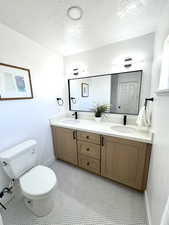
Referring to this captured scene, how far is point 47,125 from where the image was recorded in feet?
6.54

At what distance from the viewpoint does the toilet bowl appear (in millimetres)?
1081

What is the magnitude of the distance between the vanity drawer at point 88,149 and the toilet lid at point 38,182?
63cm

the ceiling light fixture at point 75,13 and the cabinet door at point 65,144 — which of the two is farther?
the cabinet door at point 65,144

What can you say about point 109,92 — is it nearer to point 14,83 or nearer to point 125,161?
point 125,161

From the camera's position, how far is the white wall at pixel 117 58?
155 cm

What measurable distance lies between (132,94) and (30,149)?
5.93ft

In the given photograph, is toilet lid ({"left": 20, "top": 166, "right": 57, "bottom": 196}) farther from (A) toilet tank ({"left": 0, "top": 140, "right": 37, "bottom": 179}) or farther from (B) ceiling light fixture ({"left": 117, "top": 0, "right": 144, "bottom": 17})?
(B) ceiling light fixture ({"left": 117, "top": 0, "right": 144, "bottom": 17})

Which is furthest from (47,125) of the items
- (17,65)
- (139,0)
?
(139,0)

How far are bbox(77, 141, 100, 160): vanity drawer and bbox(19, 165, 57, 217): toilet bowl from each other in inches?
24.9

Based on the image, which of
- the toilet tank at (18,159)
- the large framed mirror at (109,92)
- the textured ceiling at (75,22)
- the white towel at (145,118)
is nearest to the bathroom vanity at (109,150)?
the white towel at (145,118)

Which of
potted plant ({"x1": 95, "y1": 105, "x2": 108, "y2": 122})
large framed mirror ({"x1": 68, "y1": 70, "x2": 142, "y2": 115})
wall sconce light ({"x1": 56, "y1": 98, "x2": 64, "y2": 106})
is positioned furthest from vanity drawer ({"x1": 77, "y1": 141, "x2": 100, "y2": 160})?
wall sconce light ({"x1": 56, "y1": 98, "x2": 64, "y2": 106})

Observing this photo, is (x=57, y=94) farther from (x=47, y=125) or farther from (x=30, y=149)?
(x=30, y=149)

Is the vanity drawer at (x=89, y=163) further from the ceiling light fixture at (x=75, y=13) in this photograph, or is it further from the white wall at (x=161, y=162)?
the ceiling light fixture at (x=75, y=13)

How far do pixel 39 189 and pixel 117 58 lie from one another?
2168 millimetres
